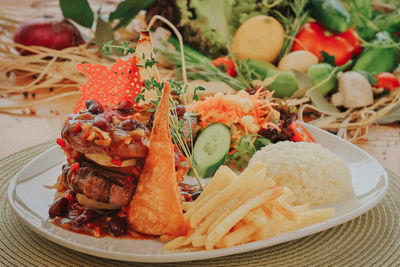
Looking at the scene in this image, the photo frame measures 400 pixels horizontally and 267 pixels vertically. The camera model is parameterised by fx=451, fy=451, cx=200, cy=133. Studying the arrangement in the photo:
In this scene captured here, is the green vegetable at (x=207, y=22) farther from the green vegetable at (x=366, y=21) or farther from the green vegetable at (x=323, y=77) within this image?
the green vegetable at (x=366, y=21)

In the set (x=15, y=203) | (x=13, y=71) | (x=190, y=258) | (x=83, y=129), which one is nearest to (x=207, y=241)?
(x=190, y=258)

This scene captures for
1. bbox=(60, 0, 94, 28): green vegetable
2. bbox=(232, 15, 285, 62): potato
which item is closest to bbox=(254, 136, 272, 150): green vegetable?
bbox=(232, 15, 285, 62): potato

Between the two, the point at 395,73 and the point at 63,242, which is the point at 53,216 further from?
the point at 395,73

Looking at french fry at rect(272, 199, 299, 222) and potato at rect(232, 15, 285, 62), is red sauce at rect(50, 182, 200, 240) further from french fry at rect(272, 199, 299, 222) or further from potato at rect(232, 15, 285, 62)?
potato at rect(232, 15, 285, 62)

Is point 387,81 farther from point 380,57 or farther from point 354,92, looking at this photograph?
point 354,92

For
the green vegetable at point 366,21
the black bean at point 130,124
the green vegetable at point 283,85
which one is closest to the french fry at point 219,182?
the black bean at point 130,124

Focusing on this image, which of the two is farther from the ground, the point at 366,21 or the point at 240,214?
the point at 240,214

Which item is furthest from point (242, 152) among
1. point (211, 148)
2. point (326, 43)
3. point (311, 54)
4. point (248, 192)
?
point (326, 43)
